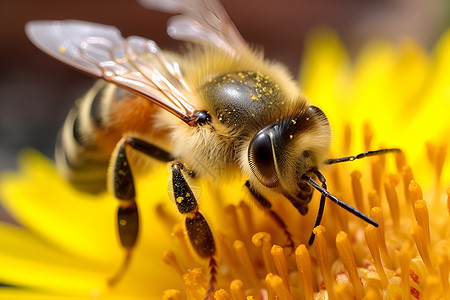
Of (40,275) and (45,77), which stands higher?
(40,275)

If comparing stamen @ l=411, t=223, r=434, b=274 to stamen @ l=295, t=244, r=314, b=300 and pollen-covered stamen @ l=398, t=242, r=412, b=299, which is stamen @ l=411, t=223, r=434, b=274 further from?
stamen @ l=295, t=244, r=314, b=300

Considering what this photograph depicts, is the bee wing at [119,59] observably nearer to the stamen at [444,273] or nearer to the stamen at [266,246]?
the stamen at [266,246]

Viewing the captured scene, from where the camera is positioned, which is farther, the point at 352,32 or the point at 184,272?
the point at 352,32

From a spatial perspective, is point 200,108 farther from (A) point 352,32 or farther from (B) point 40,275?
(A) point 352,32

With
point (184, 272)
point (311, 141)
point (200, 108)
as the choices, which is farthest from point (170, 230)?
point (311, 141)

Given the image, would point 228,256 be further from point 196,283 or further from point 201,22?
point 201,22

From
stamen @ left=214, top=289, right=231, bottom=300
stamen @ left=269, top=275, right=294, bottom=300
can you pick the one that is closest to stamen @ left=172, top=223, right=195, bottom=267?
stamen @ left=214, top=289, right=231, bottom=300

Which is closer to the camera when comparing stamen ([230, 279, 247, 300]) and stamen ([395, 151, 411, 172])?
stamen ([230, 279, 247, 300])

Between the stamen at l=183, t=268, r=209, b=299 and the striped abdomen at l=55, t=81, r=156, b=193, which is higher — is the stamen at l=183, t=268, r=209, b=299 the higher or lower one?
the lower one

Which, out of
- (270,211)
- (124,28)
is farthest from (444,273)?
(124,28)
